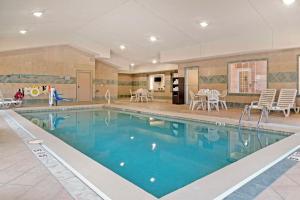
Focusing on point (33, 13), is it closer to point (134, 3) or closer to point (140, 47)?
point (134, 3)

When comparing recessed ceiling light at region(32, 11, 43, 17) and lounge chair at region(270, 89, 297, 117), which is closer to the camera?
recessed ceiling light at region(32, 11, 43, 17)

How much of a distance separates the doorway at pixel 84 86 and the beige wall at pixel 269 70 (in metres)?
5.80

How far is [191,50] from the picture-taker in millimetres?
10375

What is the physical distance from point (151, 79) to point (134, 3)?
9.91m

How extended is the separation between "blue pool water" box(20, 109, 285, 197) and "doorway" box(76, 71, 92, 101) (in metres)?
6.54

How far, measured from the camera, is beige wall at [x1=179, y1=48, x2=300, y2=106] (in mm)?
8070

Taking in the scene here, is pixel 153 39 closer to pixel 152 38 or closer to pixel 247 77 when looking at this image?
pixel 152 38

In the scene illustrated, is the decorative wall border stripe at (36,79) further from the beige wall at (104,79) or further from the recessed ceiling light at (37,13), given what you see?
the recessed ceiling light at (37,13)

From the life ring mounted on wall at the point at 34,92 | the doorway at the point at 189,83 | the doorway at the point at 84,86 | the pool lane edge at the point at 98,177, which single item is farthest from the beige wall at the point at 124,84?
the pool lane edge at the point at 98,177

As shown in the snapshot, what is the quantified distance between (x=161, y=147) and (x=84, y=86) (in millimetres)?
9864

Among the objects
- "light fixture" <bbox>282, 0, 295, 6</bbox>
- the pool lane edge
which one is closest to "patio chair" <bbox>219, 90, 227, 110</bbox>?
"light fixture" <bbox>282, 0, 295, 6</bbox>

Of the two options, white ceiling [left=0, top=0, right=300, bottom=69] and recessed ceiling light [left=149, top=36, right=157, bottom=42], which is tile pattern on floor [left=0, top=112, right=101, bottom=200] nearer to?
white ceiling [left=0, top=0, right=300, bottom=69]

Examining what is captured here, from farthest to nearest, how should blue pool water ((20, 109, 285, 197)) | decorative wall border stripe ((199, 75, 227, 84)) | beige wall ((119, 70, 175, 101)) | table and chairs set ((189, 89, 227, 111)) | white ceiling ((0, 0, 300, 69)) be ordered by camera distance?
1. beige wall ((119, 70, 175, 101))
2. decorative wall border stripe ((199, 75, 227, 84))
3. table and chairs set ((189, 89, 227, 111))
4. white ceiling ((0, 0, 300, 69))
5. blue pool water ((20, 109, 285, 197))

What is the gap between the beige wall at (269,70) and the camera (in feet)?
26.5
